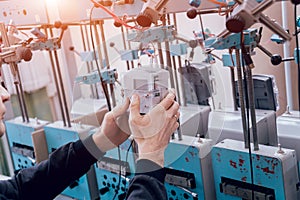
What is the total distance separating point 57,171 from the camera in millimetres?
1325

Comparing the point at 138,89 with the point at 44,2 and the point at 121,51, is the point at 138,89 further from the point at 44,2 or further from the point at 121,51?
the point at 44,2

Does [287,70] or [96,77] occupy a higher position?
[96,77]

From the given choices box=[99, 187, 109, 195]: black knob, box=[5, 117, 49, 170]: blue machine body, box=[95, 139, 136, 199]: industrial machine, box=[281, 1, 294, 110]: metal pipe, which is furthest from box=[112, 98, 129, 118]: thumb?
box=[281, 1, 294, 110]: metal pipe

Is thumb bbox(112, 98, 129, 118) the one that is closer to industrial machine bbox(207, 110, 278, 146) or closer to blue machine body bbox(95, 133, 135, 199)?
blue machine body bbox(95, 133, 135, 199)

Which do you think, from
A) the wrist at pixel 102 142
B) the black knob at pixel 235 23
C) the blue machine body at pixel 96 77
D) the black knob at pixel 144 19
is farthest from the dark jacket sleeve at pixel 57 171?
the black knob at pixel 235 23

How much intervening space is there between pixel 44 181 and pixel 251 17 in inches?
36.3

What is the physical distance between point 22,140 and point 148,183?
4.55 ft

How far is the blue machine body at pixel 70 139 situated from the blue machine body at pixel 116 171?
0.44 feet

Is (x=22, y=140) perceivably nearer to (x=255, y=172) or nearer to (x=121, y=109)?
(x=121, y=109)

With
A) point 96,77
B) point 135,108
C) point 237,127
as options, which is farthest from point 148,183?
point 96,77

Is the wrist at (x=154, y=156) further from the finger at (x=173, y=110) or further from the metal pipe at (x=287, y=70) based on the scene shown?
the metal pipe at (x=287, y=70)

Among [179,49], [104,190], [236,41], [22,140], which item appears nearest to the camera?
[236,41]

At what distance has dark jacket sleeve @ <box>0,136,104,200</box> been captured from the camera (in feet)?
4.27

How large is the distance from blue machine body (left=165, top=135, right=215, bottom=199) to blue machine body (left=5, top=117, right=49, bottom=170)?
958mm
